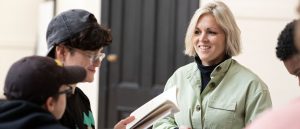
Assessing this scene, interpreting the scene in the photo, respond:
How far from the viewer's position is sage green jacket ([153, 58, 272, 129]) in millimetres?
1968

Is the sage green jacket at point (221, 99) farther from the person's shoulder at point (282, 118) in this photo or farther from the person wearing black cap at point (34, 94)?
the person's shoulder at point (282, 118)

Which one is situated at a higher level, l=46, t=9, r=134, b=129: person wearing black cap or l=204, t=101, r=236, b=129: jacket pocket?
l=46, t=9, r=134, b=129: person wearing black cap

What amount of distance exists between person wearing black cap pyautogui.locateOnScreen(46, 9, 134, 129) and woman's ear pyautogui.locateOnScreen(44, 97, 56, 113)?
0.83ft

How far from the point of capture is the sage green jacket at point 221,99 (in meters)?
1.97

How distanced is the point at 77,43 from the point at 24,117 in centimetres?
45

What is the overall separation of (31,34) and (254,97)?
10.8ft

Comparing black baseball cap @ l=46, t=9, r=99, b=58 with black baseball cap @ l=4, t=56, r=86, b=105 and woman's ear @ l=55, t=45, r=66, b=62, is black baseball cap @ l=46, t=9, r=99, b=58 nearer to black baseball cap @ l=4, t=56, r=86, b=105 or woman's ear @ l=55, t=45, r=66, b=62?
woman's ear @ l=55, t=45, r=66, b=62

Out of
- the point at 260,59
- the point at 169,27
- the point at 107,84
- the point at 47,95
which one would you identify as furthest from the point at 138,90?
the point at 47,95

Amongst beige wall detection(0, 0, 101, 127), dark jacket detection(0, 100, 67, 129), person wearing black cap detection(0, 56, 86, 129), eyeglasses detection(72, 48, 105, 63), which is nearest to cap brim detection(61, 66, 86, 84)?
person wearing black cap detection(0, 56, 86, 129)

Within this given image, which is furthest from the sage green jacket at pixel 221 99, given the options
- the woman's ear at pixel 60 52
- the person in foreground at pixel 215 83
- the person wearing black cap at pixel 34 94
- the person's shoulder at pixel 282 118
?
the person's shoulder at pixel 282 118

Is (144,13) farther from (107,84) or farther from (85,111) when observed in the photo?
(85,111)

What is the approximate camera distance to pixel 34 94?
1.33 m

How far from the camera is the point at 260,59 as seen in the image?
3.23m

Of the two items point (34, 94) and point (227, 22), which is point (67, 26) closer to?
point (34, 94)
